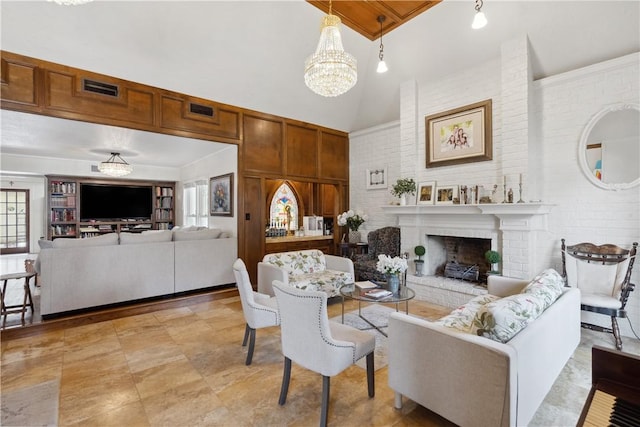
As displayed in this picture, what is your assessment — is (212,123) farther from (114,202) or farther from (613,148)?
(613,148)

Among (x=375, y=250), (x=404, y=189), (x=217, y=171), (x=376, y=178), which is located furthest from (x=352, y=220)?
(x=217, y=171)

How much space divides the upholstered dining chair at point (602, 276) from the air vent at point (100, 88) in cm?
587

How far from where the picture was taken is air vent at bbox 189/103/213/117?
172 inches

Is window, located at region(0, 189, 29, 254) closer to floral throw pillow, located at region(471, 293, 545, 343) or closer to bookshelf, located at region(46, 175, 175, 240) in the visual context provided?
bookshelf, located at region(46, 175, 175, 240)

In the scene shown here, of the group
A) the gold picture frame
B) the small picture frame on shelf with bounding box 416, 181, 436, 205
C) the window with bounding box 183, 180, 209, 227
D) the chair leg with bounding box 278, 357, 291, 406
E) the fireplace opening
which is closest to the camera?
the chair leg with bounding box 278, 357, 291, 406

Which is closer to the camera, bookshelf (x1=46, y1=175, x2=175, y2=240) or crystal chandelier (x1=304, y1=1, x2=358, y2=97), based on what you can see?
crystal chandelier (x1=304, y1=1, x2=358, y2=97)

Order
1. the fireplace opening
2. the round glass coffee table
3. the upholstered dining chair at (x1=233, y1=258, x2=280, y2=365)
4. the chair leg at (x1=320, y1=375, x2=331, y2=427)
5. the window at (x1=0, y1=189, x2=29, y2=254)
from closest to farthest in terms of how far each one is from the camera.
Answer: the chair leg at (x1=320, y1=375, x2=331, y2=427) < the upholstered dining chair at (x1=233, y1=258, x2=280, y2=365) < the round glass coffee table < the fireplace opening < the window at (x1=0, y1=189, x2=29, y2=254)

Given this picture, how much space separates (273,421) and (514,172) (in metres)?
3.79

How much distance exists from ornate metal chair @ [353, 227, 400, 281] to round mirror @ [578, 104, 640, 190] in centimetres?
270

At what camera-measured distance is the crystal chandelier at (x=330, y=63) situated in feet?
9.04

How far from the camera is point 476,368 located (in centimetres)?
150

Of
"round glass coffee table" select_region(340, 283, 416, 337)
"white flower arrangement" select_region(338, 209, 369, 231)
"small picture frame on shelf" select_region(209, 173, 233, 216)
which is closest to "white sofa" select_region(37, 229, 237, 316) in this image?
"small picture frame on shelf" select_region(209, 173, 233, 216)

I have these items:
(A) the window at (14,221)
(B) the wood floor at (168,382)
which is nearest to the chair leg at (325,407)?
(B) the wood floor at (168,382)

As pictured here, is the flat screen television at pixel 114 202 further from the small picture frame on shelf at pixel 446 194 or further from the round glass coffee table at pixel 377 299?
the small picture frame on shelf at pixel 446 194
